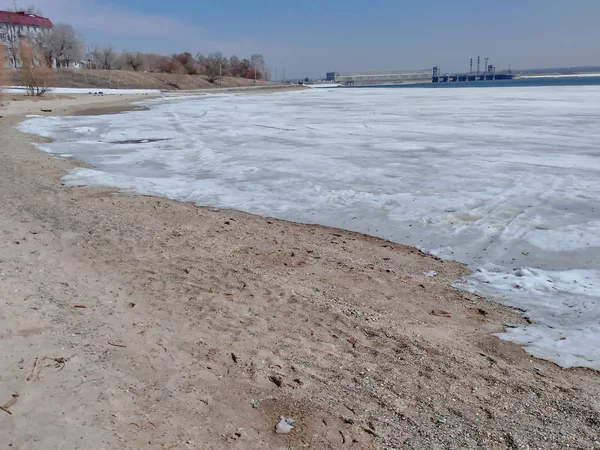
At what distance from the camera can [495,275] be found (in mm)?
5879

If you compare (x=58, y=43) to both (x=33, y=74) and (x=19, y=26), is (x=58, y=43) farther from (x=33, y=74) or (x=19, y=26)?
(x=33, y=74)

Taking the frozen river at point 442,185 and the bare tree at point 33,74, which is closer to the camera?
the frozen river at point 442,185

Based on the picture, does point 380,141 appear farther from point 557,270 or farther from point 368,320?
point 368,320

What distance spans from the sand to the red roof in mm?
120917

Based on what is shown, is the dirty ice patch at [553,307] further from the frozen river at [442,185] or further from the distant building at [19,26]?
the distant building at [19,26]

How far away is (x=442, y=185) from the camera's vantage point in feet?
32.1

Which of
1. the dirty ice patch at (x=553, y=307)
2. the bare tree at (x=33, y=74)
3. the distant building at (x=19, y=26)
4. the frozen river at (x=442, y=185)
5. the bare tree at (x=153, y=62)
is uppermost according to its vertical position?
the distant building at (x=19, y=26)

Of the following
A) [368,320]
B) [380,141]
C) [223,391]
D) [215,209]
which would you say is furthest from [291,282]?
[380,141]

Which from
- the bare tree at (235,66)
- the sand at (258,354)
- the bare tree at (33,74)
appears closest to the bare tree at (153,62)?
→ the bare tree at (235,66)

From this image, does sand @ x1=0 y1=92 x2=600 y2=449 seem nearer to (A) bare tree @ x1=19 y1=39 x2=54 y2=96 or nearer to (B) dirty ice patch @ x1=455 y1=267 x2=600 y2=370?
(B) dirty ice patch @ x1=455 y1=267 x2=600 y2=370

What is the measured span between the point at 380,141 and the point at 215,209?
8351mm

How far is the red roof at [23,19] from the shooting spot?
105 meters

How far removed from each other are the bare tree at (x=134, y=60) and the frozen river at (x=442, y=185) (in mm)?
105396

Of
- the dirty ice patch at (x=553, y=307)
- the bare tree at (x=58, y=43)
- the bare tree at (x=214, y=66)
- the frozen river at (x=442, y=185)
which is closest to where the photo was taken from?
the dirty ice patch at (x=553, y=307)
